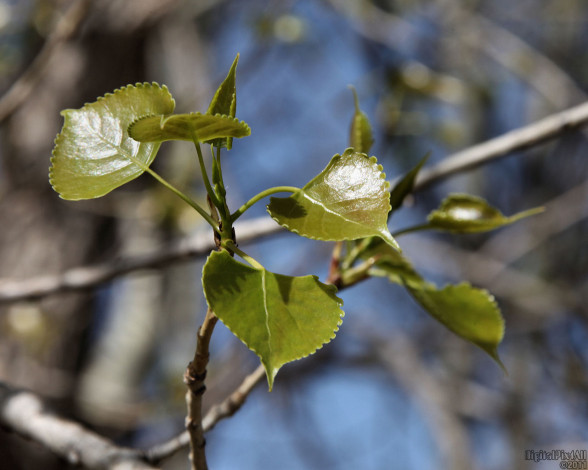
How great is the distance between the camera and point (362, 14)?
2.60m

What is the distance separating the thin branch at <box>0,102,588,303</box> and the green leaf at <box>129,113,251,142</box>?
0.63 meters

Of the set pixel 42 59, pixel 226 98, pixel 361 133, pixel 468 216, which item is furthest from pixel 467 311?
pixel 42 59

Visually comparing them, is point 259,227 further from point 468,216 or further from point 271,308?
point 271,308

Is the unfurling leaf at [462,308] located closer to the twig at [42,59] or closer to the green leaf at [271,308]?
the green leaf at [271,308]

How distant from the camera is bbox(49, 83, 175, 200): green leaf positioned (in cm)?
57

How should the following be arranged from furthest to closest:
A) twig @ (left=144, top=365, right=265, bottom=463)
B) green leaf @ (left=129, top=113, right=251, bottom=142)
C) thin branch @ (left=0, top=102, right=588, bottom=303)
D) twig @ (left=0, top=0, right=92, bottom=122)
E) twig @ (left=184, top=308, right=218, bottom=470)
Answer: twig @ (left=0, top=0, right=92, bottom=122) < thin branch @ (left=0, top=102, right=588, bottom=303) < twig @ (left=144, top=365, right=265, bottom=463) < twig @ (left=184, top=308, right=218, bottom=470) < green leaf @ (left=129, top=113, right=251, bottom=142)

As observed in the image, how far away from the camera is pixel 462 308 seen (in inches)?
27.5

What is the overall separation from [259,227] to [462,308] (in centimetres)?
61

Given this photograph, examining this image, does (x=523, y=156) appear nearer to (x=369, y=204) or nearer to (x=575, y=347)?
(x=575, y=347)

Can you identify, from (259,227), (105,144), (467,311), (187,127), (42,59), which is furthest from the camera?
(42,59)

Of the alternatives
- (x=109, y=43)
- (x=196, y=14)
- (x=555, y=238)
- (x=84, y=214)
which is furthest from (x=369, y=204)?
(x=555, y=238)

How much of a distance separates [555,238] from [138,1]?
8.89 feet

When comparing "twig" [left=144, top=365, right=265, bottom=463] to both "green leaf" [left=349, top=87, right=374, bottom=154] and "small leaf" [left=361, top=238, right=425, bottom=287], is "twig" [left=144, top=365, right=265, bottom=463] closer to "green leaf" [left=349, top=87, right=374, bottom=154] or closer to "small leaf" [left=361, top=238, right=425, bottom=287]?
"small leaf" [left=361, top=238, right=425, bottom=287]

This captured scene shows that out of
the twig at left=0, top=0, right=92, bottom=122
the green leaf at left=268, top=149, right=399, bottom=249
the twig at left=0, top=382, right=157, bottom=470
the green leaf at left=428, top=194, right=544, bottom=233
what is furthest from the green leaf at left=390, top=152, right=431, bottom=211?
the twig at left=0, top=0, right=92, bottom=122
